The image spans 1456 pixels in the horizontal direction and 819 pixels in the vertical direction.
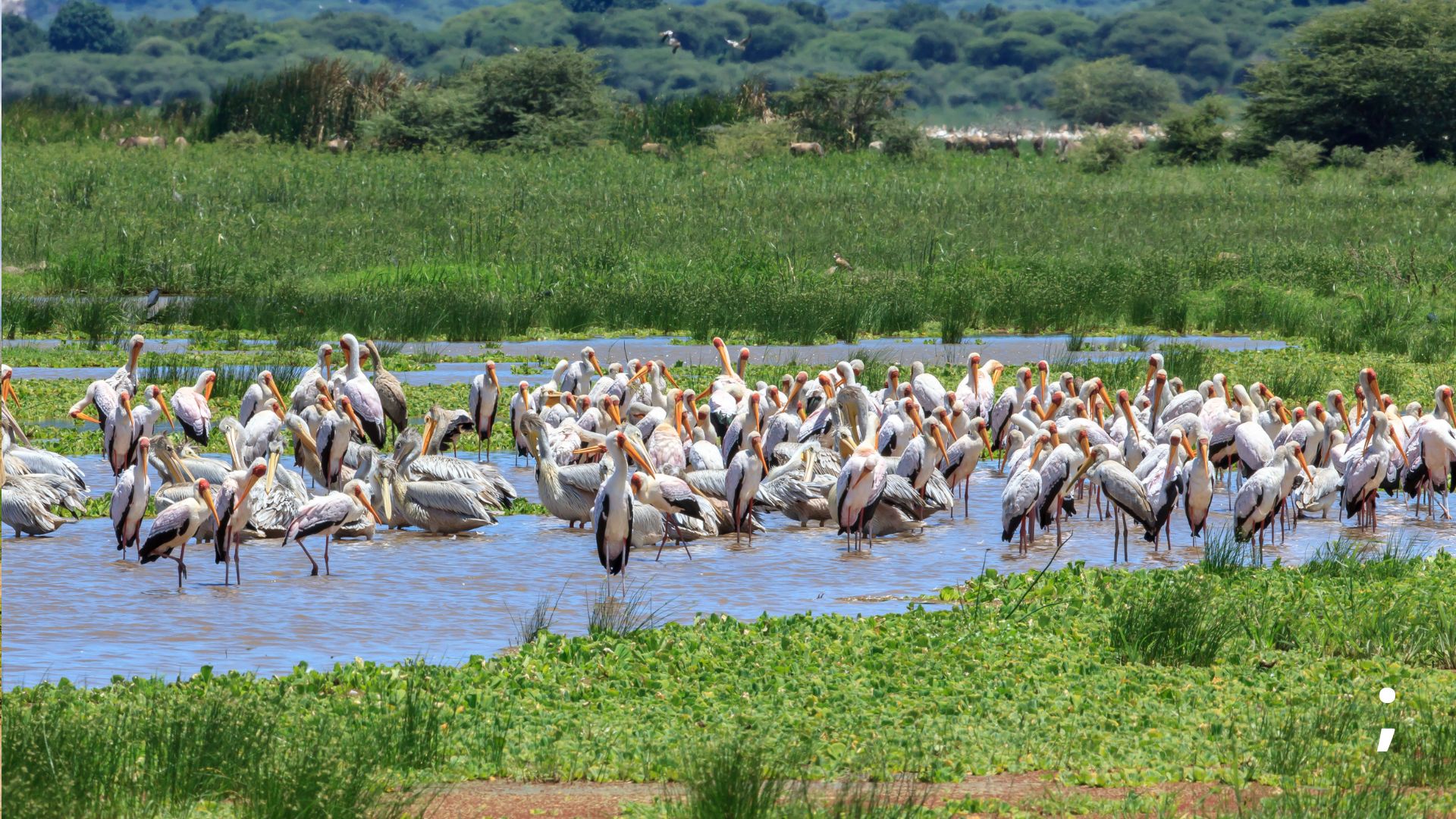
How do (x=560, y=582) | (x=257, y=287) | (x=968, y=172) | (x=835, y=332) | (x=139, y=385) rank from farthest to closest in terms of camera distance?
(x=968, y=172)
(x=257, y=287)
(x=835, y=332)
(x=139, y=385)
(x=560, y=582)

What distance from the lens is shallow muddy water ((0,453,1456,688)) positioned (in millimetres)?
8500

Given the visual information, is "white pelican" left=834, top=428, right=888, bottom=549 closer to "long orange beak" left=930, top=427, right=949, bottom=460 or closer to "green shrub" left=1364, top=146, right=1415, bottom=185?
"long orange beak" left=930, top=427, right=949, bottom=460

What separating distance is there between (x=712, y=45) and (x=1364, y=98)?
96283mm

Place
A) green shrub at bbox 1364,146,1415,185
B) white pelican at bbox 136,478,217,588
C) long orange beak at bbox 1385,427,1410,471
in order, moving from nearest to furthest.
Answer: white pelican at bbox 136,478,217,588 → long orange beak at bbox 1385,427,1410,471 → green shrub at bbox 1364,146,1415,185

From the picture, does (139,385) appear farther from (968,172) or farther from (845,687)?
(968,172)

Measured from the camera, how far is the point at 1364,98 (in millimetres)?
47938

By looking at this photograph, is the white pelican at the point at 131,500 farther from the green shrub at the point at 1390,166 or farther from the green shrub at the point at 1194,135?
the green shrub at the point at 1194,135

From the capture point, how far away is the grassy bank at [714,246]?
22984 millimetres

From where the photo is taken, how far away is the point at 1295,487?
1249cm

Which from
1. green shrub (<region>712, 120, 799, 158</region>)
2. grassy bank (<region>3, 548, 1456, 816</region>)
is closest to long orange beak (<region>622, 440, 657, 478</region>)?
grassy bank (<region>3, 548, 1456, 816</region>)

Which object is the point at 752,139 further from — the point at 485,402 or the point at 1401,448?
the point at 1401,448

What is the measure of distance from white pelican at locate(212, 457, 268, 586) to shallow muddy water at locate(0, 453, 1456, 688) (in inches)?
6.1

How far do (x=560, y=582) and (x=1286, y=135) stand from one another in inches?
1631

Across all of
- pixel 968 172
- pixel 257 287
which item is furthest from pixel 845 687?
pixel 968 172
